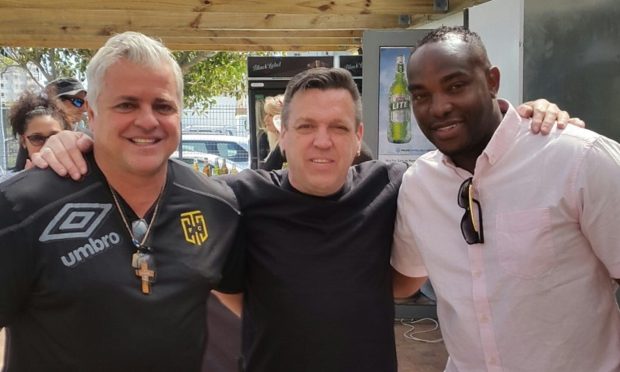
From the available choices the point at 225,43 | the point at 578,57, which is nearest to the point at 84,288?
the point at 578,57

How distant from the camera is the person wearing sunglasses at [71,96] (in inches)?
203

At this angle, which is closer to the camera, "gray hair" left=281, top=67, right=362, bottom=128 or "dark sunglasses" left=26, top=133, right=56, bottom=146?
"gray hair" left=281, top=67, right=362, bottom=128

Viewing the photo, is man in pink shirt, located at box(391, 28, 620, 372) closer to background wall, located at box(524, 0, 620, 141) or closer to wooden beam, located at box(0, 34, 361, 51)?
background wall, located at box(524, 0, 620, 141)

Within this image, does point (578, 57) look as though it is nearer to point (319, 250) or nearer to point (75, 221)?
point (319, 250)

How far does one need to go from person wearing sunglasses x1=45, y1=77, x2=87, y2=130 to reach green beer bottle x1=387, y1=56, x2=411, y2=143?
9.12 ft

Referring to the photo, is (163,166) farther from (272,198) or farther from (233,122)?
(233,122)

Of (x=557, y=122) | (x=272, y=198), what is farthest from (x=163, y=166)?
(x=557, y=122)

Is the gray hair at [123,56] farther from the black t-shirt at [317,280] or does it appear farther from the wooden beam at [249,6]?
the wooden beam at [249,6]

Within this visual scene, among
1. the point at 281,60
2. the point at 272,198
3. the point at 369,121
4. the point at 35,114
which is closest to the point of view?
the point at 272,198

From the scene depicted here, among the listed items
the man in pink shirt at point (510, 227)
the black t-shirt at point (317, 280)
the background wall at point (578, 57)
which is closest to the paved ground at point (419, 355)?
the background wall at point (578, 57)

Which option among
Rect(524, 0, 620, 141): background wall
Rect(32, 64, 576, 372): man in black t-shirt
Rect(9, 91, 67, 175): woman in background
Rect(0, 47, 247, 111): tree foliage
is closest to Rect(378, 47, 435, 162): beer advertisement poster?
Rect(524, 0, 620, 141): background wall

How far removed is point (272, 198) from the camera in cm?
238

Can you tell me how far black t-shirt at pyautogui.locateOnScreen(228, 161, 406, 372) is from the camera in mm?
2197

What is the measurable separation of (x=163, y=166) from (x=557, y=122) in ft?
4.33
